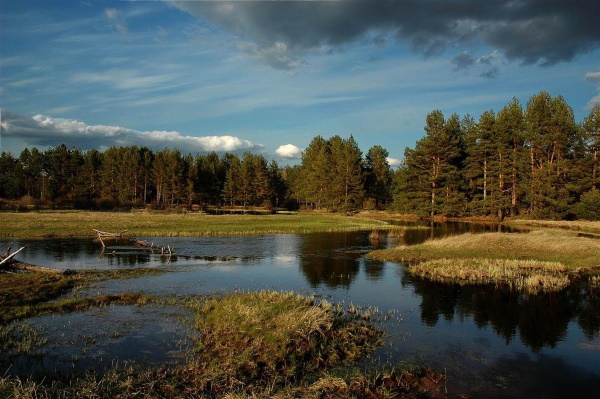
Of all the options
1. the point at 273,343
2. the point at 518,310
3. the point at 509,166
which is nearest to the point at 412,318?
the point at 518,310

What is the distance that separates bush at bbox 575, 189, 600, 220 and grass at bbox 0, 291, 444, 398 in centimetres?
7244

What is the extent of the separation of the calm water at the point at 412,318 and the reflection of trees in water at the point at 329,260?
152 millimetres

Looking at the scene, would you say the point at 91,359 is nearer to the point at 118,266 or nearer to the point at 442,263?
the point at 118,266

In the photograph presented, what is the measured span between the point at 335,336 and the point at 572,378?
8.43 m

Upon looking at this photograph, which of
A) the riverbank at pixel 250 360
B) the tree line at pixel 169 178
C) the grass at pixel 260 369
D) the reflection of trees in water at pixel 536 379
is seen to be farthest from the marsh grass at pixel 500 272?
the tree line at pixel 169 178

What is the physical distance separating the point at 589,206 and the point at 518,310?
6514 centimetres

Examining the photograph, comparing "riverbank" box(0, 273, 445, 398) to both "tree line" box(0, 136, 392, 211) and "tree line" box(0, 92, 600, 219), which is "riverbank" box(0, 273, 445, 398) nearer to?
"tree line" box(0, 92, 600, 219)

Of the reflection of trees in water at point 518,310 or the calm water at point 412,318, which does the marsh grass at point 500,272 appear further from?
the calm water at point 412,318

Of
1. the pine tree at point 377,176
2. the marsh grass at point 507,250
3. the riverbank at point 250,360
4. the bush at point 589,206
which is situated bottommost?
the riverbank at point 250,360

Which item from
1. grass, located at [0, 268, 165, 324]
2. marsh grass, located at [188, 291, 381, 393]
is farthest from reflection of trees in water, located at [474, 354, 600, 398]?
grass, located at [0, 268, 165, 324]

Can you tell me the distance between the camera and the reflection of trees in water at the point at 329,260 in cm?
3097

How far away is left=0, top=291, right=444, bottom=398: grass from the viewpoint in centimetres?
Answer: 1155

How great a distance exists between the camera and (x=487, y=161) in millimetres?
97188

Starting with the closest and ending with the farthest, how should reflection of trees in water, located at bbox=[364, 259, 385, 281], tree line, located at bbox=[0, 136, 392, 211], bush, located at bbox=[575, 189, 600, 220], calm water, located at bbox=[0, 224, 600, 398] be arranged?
calm water, located at bbox=[0, 224, 600, 398], reflection of trees in water, located at bbox=[364, 259, 385, 281], bush, located at bbox=[575, 189, 600, 220], tree line, located at bbox=[0, 136, 392, 211]
